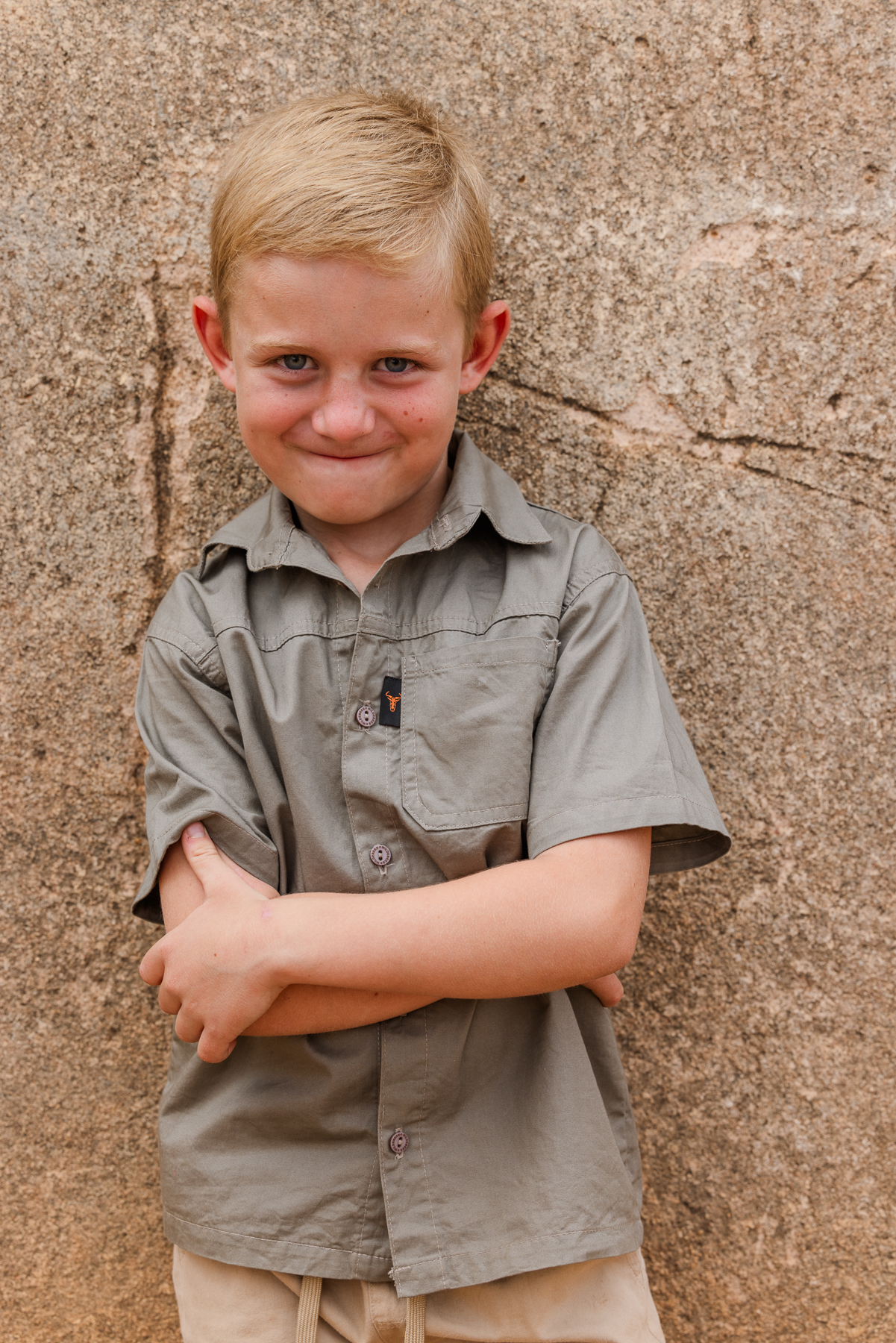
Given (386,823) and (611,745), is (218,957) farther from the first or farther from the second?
(611,745)

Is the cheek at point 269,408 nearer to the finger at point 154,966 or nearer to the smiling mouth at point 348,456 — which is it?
the smiling mouth at point 348,456

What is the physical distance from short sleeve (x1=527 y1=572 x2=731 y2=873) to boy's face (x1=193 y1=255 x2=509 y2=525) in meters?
0.25

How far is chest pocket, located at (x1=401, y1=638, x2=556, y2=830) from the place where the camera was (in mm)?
987

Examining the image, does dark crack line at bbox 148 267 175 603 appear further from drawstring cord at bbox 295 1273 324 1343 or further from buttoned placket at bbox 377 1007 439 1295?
drawstring cord at bbox 295 1273 324 1343

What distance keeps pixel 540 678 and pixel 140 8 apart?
1044 mm

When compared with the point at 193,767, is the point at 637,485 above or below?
above

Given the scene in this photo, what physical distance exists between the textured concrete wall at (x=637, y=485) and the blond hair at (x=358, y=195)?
25 cm

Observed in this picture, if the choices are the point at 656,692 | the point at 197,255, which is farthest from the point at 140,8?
the point at 656,692

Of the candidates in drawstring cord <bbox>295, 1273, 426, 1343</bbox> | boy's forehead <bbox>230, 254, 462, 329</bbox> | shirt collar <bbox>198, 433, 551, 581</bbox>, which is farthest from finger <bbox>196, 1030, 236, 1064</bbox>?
boy's forehead <bbox>230, 254, 462, 329</bbox>

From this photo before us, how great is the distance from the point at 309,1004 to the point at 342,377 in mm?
638

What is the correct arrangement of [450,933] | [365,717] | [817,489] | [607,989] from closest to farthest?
[450,933]
[365,717]
[607,989]
[817,489]

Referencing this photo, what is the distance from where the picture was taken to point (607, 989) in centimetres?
116

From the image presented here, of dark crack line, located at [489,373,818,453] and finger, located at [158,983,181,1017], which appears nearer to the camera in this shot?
finger, located at [158,983,181,1017]

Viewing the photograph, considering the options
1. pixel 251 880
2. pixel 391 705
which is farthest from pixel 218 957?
pixel 391 705
